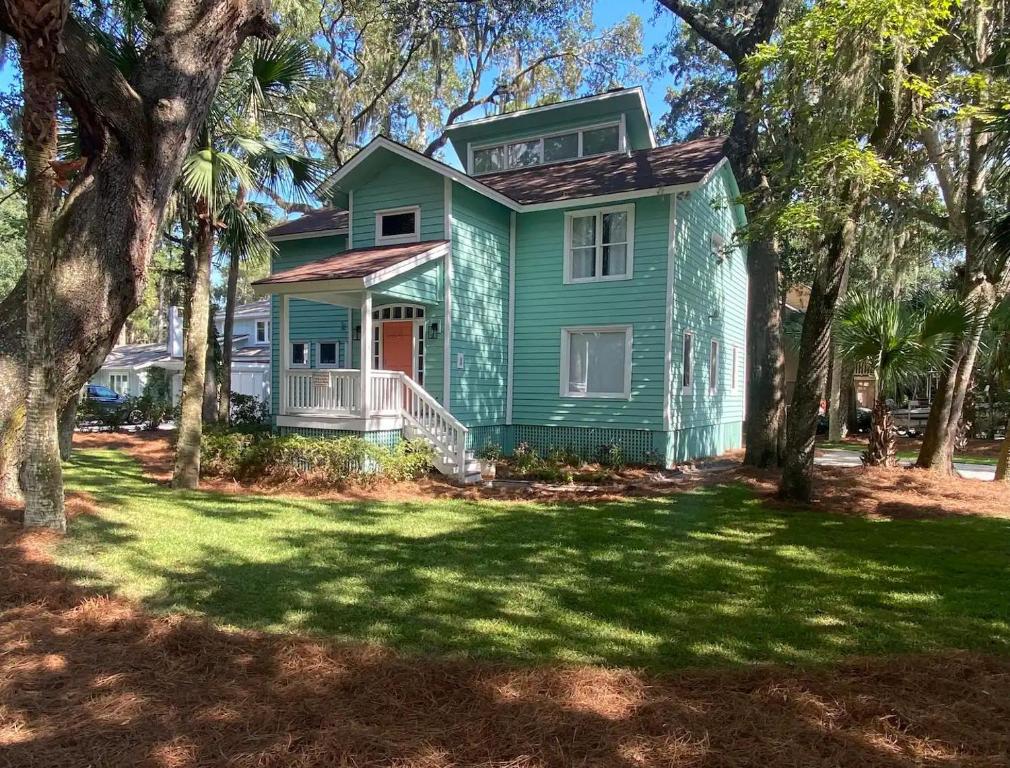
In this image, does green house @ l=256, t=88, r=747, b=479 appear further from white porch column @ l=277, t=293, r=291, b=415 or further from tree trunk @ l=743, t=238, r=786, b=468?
tree trunk @ l=743, t=238, r=786, b=468

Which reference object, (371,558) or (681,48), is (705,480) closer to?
(371,558)

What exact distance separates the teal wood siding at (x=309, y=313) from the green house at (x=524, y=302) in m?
0.06

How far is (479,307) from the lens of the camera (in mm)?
14109

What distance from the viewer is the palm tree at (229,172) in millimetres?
8969

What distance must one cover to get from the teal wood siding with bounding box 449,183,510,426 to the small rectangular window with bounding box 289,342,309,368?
16.2 ft

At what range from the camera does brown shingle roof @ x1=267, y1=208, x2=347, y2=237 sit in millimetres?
16281

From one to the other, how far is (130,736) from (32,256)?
4.53 metres

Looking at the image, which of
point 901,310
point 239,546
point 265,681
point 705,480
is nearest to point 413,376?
point 705,480

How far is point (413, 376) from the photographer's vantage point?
13.8 meters

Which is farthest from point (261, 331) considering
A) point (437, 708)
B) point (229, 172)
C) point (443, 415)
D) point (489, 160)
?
point (437, 708)

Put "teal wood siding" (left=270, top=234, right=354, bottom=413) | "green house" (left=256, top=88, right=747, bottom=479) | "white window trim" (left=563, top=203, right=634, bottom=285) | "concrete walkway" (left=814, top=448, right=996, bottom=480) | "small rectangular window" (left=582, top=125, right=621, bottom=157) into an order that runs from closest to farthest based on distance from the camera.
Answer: "green house" (left=256, top=88, right=747, bottom=479), "concrete walkway" (left=814, top=448, right=996, bottom=480), "white window trim" (left=563, top=203, right=634, bottom=285), "teal wood siding" (left=270, top=234, right=354, bottom=413), "small rectangular window" (left=582, top=125, right=621, bottom=157)

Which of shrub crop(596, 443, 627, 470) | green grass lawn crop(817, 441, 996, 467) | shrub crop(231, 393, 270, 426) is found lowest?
green grass lawn crop(817, 441, 996, 467)

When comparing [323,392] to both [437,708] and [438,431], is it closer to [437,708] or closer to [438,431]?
[438,431]

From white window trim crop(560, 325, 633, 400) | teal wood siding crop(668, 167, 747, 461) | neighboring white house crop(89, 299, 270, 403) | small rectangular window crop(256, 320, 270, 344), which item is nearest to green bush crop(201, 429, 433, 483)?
white window trim crop(560, 325, 633, 400)
